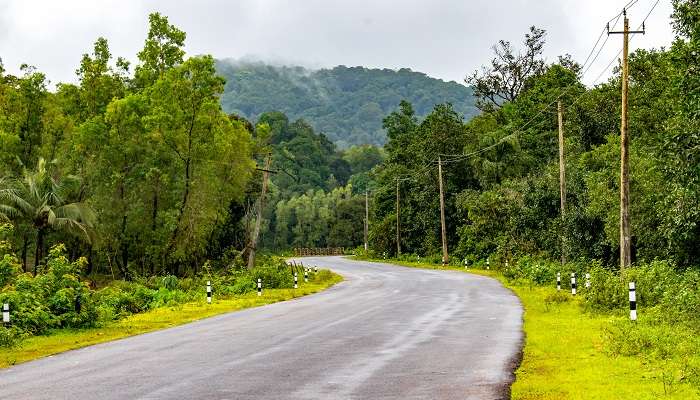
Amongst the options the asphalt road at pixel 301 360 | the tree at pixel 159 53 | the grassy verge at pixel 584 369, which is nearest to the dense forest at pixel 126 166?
the tree at pixel 159 53

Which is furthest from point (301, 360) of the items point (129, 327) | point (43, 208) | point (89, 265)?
point (89, 265)

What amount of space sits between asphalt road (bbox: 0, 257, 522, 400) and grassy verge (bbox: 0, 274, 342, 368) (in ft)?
3.07

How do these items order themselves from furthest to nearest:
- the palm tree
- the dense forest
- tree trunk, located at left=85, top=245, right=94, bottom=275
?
tree trunk, located at left=85, top=245, right=94, bottom=275, the dense forest, the palm tree

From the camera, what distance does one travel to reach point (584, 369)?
11.3 metres

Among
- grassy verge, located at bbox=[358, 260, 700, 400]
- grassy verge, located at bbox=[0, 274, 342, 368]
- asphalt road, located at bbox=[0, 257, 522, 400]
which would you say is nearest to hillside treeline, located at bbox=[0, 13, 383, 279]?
grassy verge, located at bbox=[0, 274, 342, 368]

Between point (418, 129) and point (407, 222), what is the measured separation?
11.0 m

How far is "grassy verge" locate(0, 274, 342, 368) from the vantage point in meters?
15.8

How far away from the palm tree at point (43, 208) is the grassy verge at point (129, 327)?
1266 centimetres

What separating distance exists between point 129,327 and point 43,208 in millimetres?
21164

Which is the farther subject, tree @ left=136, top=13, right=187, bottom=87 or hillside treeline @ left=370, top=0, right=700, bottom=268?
tree @ left=136, top=13, right=187, bottom=87

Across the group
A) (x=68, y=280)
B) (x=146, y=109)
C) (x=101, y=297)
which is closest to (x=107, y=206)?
(x=146, y=109)

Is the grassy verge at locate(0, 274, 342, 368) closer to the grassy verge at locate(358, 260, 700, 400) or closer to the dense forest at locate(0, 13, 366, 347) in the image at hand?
the dense forest at locate(0, 13, 366, 347)

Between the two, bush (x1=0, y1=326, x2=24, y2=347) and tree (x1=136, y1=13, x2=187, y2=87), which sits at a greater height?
tree (x1=136, y1=13, x2=187, y2=87)

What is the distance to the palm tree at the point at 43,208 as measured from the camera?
37969 mm
